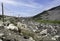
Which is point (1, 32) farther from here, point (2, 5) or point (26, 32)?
point (2, 5)

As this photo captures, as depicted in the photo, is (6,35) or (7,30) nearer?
(6,35)

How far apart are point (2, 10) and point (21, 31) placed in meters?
6.29

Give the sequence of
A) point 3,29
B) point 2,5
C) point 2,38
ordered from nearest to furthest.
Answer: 1. point 2,38
2. point 3,29
3. point 2,5

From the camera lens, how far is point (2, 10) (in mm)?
19641

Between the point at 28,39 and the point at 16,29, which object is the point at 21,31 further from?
the point at 28,39

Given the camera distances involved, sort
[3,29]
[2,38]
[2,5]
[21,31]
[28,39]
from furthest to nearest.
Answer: [2,5] → [21,31] → [3,29] → [28,39] → [2,38]

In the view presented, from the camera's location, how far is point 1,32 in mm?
12352

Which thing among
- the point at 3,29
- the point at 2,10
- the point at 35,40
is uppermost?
the point at 2,10

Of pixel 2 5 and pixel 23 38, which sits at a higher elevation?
pixel 2 5

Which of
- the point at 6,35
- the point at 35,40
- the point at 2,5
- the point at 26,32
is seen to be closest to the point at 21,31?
the point at 26,32

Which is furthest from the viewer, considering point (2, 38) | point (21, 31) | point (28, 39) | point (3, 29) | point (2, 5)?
point (2, 5)

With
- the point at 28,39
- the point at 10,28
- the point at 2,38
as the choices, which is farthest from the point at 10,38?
the point at 10,28

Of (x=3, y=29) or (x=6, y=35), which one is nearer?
(x=6, y=35)

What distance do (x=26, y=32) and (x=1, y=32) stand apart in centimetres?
235
